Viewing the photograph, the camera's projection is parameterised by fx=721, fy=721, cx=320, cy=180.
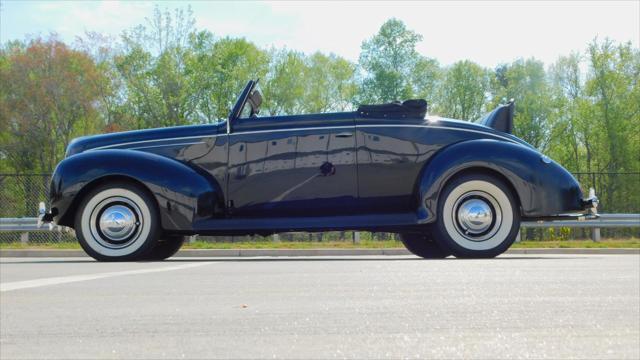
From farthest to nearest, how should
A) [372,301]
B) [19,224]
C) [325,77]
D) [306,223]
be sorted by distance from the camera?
[325,77], [19,224], [306,223], [372,301]

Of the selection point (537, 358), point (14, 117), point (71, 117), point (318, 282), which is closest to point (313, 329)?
point (318, 282)

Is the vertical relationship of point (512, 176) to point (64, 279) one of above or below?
above

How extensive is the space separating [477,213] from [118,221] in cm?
153

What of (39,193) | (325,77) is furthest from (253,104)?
(325,77)

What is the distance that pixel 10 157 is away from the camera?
4406cm

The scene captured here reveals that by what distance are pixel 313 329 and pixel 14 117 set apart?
44.6 meters

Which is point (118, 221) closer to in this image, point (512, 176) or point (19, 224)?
point (19, 224)

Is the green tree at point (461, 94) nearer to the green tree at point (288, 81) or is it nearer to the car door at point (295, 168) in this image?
the green tree at point (288, 81)

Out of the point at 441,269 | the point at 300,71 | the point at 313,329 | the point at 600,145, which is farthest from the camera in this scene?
the point at 600,145

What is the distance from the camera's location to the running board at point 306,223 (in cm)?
302

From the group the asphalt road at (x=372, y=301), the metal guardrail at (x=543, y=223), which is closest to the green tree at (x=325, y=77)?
the metal guardrail at (x=543, y=223)

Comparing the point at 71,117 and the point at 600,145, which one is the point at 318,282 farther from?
the point at 600,145

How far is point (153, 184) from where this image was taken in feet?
10.3

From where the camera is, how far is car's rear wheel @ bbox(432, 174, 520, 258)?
3.04 meters
